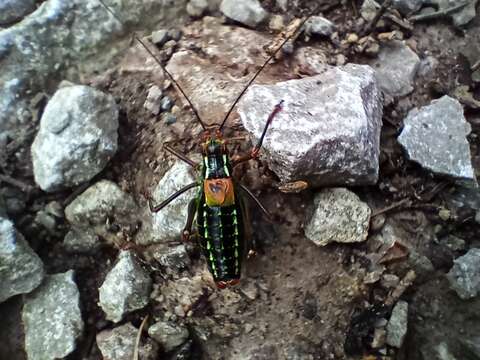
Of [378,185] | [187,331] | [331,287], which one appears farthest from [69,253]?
[378,185]

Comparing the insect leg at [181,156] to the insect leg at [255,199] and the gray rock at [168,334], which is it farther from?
the gray rock at [168,334]

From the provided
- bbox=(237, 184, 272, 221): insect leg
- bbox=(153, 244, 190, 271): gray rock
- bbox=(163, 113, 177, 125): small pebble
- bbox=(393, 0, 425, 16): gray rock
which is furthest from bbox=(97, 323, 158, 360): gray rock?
bbox=(393, 0, 425, 16): gray rock

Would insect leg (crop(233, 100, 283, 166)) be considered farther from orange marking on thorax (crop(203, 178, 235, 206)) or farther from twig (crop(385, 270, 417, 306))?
twig (crop(385, 270, 417, 306))

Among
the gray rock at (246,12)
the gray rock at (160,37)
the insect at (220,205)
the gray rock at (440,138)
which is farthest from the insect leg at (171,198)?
the gray rock at (440,138)

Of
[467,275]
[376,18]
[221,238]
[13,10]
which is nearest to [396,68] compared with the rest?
[376,18]

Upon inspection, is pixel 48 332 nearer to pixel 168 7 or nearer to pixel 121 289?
pixel 121 289
